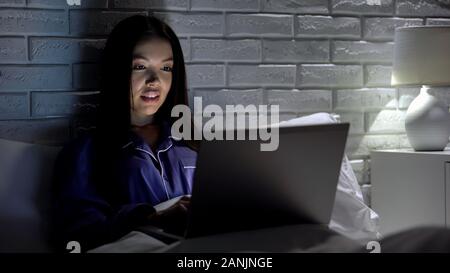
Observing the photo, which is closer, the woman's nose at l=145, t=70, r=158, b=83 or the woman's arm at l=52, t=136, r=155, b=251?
the woman's arm at l=52, t=136, r=155, b=251

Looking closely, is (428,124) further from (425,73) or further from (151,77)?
(151,77)

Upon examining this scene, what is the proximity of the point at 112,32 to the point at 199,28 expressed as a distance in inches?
13.3

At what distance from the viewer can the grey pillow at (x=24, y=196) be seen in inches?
59.8

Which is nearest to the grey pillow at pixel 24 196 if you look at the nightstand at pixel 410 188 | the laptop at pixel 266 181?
the laptop at pixel 266 181

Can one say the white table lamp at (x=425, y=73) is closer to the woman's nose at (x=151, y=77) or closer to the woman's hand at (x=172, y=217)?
the woman's nose at (x=151, y=77)

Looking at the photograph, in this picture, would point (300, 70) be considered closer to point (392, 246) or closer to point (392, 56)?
point (392, 56)

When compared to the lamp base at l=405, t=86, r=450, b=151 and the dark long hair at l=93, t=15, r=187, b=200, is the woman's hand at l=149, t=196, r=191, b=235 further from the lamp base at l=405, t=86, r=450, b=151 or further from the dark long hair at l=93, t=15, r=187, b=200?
the lamp base at l=405, t=86, r=450, b=151

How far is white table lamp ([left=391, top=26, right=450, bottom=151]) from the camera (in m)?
2.20

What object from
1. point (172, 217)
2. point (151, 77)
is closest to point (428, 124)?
point (151, 77)

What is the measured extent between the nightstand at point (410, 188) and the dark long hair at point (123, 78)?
851 millimetres

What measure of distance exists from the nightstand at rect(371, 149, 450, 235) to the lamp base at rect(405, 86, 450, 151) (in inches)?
2.1

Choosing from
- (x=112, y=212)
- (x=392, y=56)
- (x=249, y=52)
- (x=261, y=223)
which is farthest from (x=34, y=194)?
(x=392, y=56)

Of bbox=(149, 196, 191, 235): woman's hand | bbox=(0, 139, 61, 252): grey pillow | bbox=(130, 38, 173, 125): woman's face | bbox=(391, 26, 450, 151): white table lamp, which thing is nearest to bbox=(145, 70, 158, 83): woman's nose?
bbox=(130, 38, 173, 125): woman's face

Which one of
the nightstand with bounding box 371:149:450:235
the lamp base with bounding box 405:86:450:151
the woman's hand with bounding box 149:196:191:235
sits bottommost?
the nightstand with bounding box 371:149:450:235
